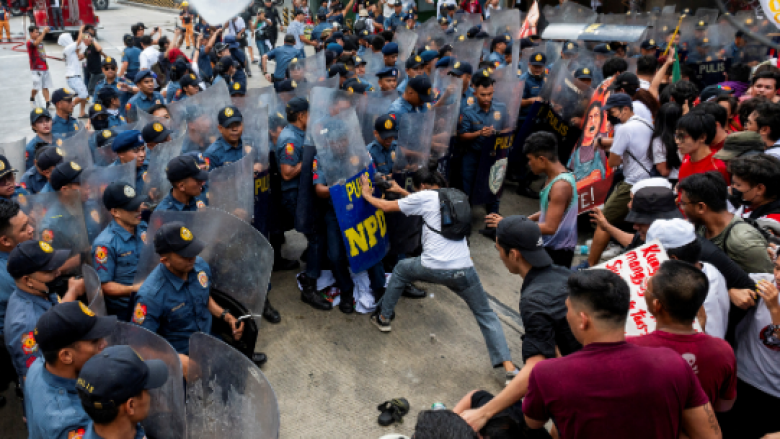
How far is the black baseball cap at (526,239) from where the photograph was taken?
2.95 metres

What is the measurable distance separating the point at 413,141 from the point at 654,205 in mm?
2270

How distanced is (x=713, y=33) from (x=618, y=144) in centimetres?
558

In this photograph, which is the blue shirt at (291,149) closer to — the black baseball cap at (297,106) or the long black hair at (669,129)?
the black baseball cap at (297,106)

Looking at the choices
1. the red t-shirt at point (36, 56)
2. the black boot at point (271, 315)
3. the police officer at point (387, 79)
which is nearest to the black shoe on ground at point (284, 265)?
the black boot at point (271, 315)

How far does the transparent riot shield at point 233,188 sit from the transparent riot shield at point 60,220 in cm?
89

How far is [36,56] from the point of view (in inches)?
398

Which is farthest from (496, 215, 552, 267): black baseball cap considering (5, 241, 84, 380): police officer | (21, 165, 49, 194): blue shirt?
(21, 165, 49, 194): blue shirt

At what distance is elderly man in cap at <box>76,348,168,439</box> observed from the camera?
202 centimetres

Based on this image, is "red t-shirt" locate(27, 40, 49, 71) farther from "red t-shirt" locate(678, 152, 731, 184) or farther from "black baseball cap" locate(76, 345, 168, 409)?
"red t-shirt" locate(678, 152, 731, 184)

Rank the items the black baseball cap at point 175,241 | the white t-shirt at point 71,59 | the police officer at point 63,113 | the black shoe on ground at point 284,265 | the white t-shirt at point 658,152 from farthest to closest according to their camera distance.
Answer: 1. the white t-shirt at point 71,59
2. the police officer at point 63,113
3. the black shoe on ground at point 284,265
4. the white t-shirt at point 658,152
5. the black baseball cap at point 175,241

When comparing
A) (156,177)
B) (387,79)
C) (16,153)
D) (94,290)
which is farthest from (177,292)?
(387,79)

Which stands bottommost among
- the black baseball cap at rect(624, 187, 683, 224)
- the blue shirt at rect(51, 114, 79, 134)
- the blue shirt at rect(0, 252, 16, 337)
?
the blue shirt at rect(51, 114, 79, 134)

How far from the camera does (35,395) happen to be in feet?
7.63

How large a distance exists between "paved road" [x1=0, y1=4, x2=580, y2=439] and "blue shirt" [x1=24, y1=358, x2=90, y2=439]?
5.48 ft
